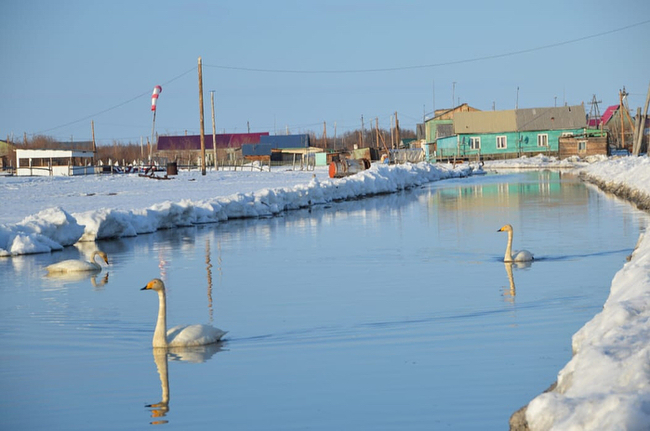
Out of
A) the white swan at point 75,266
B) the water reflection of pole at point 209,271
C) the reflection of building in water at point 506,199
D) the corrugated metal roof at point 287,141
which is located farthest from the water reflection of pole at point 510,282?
the corrugated metal roof at point 287,141

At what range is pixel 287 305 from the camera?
12.5 meters

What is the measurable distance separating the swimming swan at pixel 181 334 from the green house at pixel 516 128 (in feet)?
254

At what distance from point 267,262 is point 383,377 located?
31.1 ft

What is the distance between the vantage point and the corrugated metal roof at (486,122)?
86.8 metres

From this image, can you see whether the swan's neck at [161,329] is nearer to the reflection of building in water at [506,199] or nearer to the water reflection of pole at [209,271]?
the water reflection of pole at [209,271]

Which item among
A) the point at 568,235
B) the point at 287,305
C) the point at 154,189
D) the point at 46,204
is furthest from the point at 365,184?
the point at 287,305

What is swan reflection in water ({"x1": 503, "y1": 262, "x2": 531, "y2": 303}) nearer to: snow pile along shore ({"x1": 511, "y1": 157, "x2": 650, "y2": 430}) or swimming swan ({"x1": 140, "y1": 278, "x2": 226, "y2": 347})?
swimming swan ({"x1": 140, "y1": 278, "x2": 226, "y2": 347})

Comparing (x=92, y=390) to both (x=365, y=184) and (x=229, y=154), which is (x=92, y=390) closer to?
(x=365, y=184)

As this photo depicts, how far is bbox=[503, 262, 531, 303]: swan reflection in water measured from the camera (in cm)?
1266

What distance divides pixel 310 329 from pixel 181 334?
153 cm

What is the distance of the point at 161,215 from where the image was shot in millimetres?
26609

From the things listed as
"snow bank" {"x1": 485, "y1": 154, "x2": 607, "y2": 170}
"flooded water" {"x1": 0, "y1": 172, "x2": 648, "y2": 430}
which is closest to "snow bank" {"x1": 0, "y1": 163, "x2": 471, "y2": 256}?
"flooded water" {"x1": 0, "y1": 172, "x2": 648, "y2": 430}

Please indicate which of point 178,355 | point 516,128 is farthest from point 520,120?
point 178,355

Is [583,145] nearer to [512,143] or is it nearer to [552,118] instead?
[552,118]
